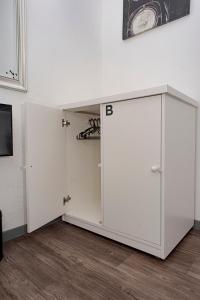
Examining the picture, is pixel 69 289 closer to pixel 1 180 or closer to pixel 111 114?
pixel 1 180

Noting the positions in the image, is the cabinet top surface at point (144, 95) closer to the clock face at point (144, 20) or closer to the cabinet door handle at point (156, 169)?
the cabinet door handle at point (156, 169)

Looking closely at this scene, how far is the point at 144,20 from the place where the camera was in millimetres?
2396

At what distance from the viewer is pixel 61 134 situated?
2.05 metres

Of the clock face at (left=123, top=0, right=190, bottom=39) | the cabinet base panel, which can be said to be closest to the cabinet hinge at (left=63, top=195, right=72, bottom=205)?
the cabinet base panel

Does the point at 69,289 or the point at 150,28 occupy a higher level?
the point at 150,28

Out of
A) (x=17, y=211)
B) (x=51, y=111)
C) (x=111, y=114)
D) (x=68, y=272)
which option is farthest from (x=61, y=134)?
(x=68, y=272)

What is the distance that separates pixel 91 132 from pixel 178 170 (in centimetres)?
112

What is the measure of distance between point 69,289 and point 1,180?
1.04 m

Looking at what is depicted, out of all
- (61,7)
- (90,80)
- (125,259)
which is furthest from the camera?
(90,80)

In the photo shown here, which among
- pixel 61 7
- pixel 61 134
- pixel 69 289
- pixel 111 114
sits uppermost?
pixel 61 7

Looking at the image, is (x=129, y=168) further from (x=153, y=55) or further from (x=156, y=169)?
(x=153, y=55)

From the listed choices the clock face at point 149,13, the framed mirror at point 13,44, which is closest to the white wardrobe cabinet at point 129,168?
the framed mirror at point 13,44

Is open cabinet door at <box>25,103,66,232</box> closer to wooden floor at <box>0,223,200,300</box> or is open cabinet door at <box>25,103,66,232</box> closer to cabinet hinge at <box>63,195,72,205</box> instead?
cabinet hinge at <box>63,195,72,205</box>

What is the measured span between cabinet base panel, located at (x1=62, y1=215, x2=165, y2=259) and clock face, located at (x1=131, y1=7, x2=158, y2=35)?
2.28 meters
